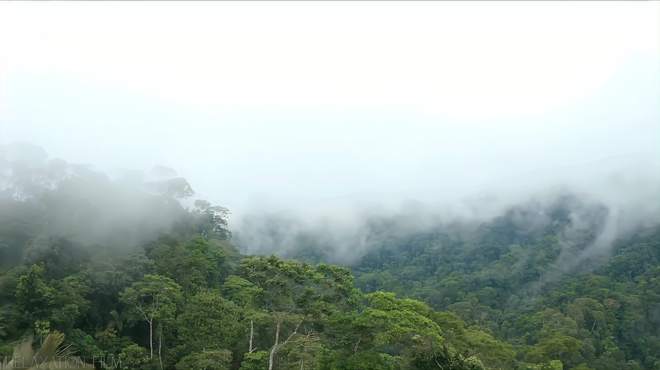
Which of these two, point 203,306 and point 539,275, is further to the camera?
point 539,275

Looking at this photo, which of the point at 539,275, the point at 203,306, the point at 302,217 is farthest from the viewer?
the point at 302,217

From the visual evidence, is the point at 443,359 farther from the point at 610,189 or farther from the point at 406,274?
the point at 610,189

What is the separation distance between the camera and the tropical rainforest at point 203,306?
66.0 ft

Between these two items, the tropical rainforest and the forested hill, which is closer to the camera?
the tropical rainforest

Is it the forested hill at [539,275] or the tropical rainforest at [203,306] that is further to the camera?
the forested hill at [539,275]

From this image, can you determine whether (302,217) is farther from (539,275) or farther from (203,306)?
(203,306)

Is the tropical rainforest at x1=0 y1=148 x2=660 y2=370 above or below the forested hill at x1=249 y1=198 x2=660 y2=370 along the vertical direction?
above

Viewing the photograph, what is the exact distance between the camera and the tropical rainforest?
20.1 meters

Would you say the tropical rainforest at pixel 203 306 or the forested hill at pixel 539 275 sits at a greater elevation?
the tropical rainforest at pixel 203 306

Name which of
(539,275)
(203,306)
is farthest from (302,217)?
(203,306)

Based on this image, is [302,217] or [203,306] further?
[302,217]

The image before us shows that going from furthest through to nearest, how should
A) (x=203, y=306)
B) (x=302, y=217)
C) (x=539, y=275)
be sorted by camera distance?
(x=302, y=217) < (x=539, y=275) < (x=203, y=306)

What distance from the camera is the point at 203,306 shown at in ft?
91.3

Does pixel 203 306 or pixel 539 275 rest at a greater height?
pixel 203 306
